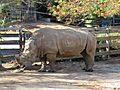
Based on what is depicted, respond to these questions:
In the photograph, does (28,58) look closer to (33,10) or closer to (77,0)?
(77,0)

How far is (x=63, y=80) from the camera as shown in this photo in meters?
10.8

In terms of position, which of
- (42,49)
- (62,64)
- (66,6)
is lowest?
(62,64)

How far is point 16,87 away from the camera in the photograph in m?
9.58

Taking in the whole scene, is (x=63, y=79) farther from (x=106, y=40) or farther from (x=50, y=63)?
(x=106, y=40)

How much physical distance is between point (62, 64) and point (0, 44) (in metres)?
2.42

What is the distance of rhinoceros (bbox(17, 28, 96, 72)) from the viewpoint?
12078mm

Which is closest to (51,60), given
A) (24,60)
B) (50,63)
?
(50,63)

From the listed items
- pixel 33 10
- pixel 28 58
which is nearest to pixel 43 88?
pixel 28 58

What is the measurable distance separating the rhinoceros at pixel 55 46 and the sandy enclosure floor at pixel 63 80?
0.43 m

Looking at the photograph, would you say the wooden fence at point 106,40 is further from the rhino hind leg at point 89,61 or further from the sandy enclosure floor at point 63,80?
the rhino hind leg at point 89,61

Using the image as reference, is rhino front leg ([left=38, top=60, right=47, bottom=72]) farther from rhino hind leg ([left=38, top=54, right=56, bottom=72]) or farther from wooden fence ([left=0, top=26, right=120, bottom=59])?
wooden fence ([left=0, top=26, right=120, bottom=59])

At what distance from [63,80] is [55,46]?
1.92 metres

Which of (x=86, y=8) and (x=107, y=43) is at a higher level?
(x=86, y=8)

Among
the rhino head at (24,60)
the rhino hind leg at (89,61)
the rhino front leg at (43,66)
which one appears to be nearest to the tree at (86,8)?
the rhino hind leg at (89,61)
